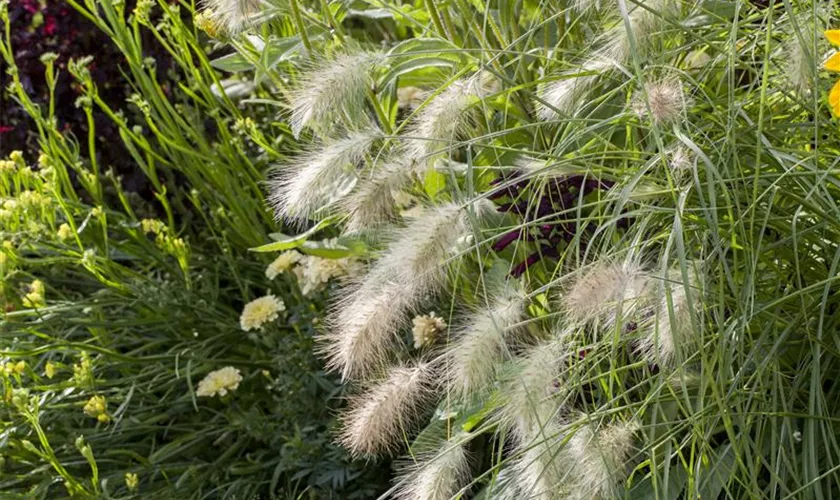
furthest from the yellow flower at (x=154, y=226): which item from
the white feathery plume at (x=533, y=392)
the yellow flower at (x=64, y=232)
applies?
the white feathery plume at (x=533, y=392)

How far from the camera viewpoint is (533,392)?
153cm

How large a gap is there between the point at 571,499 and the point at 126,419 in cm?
130

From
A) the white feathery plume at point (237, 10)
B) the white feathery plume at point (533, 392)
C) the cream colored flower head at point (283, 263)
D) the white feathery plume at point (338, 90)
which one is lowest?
the cream colored flower head at point (283, 263)

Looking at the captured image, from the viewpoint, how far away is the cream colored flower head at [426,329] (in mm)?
2189

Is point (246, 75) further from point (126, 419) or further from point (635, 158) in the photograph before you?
point (635, 158)

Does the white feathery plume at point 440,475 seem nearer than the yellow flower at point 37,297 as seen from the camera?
Yes

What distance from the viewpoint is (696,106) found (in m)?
1.77

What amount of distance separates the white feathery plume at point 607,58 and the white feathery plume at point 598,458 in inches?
17.0

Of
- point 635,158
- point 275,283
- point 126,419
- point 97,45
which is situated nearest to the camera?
point 635,158

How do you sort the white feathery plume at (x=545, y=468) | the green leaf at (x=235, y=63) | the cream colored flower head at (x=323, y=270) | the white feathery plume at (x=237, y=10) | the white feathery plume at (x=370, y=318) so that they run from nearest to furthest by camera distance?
the white feathery plume at (x=545, y=468)
the white feathery plume at (x=370, y=318)
the white feathery plume at (x=237, y=10)
the cream colored flower head at (x=323, y=270)
the green leaf at (x=235, y=63)

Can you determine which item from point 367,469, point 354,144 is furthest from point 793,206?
point 367,469

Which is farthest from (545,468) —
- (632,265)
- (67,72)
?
(67,72)

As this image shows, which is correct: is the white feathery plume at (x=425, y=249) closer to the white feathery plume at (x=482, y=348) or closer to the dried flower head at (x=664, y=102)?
the white feathery plume at (x=482, y=348)

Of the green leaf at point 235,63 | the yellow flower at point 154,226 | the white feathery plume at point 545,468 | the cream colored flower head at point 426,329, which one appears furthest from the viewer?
the yellow flower at point 154,226
